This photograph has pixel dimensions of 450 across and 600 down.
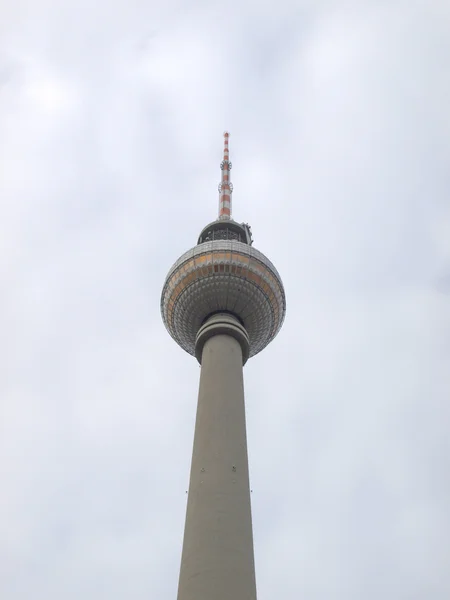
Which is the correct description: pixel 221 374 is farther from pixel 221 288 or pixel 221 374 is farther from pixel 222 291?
pixel 221 288

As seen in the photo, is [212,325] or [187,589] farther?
[212,325]

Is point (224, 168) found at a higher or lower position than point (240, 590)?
higher

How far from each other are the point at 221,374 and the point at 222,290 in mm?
7131

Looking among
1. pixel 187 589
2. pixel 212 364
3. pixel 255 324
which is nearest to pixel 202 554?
pixel 187 589

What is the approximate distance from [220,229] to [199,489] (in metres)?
23.0

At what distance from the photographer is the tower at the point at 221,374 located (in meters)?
27.5

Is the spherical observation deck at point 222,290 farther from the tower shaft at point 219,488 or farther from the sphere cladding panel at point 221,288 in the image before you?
the tower shaft at point 219,488

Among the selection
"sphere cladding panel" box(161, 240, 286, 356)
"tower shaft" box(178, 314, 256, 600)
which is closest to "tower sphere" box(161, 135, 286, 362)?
"sphere cladding panel" box(161, 240, 286, 356)

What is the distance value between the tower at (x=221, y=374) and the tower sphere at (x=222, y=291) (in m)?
0.07

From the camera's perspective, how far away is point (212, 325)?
38.3 m

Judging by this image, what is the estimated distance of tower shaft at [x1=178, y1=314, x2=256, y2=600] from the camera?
88.5ft

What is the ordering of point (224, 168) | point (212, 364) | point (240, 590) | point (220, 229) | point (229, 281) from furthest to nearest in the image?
point (224, 168)
point (220, 229)
point (229, 281)
point (212, 364)
point (240, 590)

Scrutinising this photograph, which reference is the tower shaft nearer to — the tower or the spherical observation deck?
the tower

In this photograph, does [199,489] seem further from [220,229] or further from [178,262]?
[220,229]
